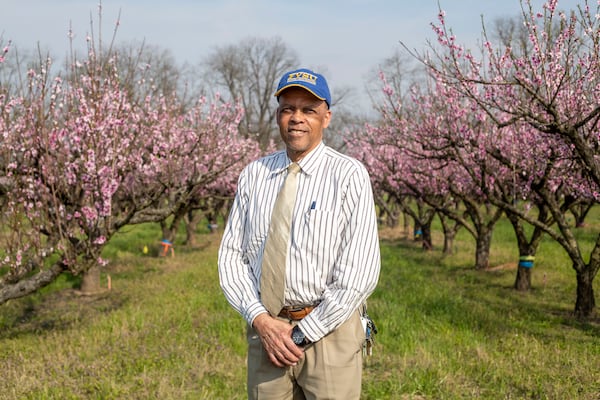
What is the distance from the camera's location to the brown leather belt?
A: 233 centimetres

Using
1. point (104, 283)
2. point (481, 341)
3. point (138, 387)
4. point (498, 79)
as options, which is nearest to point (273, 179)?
point (138, 387)

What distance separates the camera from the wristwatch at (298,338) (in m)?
2.21

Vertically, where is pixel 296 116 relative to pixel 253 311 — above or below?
above

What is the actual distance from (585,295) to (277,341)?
282 inches

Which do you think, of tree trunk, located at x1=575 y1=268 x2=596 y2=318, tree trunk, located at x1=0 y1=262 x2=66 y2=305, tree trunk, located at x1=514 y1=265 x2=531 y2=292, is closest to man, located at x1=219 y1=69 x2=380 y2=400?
tree trunk, located at x1=0 y1=262 x2=66 y2=305

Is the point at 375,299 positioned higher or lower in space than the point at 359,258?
lower

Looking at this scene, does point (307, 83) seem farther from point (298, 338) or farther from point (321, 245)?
point (298, 338)

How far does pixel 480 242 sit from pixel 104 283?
9007 mm

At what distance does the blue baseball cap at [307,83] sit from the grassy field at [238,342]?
130 inches

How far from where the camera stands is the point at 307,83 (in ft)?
7.55

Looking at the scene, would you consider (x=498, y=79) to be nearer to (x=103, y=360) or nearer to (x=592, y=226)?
(x=103, y=360)

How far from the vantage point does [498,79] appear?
7.18 m

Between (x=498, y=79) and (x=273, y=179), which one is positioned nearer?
(x=273, y=179)

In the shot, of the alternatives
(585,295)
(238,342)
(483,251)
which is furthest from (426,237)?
(238,342)
